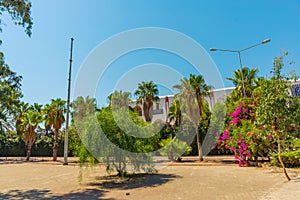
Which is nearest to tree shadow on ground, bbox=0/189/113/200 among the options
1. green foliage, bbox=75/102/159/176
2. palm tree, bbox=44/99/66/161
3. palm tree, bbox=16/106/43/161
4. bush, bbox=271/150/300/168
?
green foliage, bbox=75/102/159/176

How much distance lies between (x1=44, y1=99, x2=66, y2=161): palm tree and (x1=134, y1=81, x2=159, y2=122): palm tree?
8.96 metres

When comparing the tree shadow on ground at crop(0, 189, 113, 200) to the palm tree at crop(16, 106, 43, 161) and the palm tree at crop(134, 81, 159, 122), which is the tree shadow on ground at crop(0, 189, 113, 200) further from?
the palm tree at crop(16, 106, 43, 161)

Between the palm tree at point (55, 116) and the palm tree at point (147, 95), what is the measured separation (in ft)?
29.4

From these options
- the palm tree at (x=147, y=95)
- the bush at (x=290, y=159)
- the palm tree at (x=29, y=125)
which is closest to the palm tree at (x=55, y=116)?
the palm tree at (x=29, y=125)

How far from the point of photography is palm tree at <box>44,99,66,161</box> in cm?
2252

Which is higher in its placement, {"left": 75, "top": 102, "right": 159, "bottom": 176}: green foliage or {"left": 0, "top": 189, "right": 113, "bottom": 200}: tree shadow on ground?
{"left": 75, "top": 102, "right": 159, "bottom": 176}: green foliage

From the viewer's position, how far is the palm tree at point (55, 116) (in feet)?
73.9

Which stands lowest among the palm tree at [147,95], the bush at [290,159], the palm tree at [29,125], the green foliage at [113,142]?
the bush at [290,159]

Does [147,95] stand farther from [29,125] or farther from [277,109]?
[277,109]

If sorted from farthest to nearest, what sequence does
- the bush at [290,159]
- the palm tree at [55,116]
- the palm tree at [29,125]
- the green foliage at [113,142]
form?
the palm tree at [29,125] < the palm tree at [55,116] < the bush at [290,159] < the green foliage at [113,142]

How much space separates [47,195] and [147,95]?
17986 mm

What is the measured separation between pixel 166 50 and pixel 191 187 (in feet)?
27.9

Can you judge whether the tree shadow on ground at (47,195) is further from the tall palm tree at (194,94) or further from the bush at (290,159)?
the tall palm tree at (194,94)

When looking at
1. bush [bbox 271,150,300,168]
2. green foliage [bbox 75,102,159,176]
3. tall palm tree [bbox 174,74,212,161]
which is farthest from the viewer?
tall palm tree [bbox 174,74,212,161]
